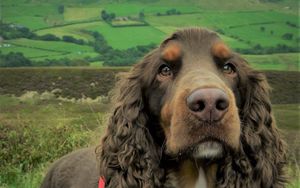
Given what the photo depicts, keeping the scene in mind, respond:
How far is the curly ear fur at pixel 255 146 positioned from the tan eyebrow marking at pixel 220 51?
254mm

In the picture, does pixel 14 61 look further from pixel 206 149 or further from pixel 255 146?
pixel 206 149

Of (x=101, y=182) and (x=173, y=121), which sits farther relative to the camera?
(x=101, y=182)

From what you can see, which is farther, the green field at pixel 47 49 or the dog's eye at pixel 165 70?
the green field at pixel 47 49

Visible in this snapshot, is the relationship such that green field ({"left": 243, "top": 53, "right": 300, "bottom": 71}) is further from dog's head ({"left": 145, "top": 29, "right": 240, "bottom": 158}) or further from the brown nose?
the brown nose

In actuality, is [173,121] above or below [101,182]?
above

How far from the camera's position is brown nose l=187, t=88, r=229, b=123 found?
3721 millimetres

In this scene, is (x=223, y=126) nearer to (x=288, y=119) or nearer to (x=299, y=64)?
(x=288, y=119)

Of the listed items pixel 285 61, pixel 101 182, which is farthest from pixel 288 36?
pixel 101 182

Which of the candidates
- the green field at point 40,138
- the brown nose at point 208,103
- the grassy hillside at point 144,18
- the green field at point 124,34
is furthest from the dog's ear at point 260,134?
the grassy hillside at point 144,18

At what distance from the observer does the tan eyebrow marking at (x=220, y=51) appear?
14.5 ft

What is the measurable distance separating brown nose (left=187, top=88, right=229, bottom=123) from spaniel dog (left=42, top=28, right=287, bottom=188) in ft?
1.27

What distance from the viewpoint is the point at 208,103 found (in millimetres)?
3727

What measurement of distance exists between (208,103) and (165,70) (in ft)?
2.51

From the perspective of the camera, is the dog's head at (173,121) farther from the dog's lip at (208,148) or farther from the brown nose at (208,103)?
the brown nose at (208,103)
